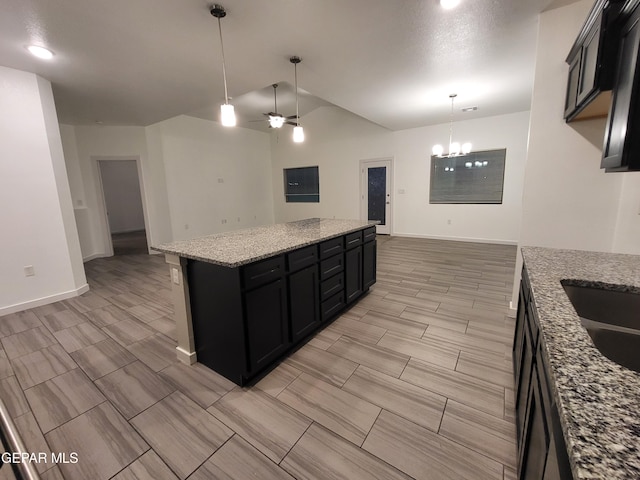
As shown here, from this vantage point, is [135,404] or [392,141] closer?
[135,404]

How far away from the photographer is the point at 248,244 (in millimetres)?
2111

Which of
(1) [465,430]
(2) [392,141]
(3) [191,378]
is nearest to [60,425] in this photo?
(3) [191,378]

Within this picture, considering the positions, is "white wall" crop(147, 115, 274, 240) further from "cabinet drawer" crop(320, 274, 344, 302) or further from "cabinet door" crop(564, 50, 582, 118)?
"cabinet door" crop(564, 50, 582, 118)

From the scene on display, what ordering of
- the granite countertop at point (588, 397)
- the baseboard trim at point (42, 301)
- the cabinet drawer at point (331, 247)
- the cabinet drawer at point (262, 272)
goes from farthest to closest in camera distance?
1. the baseboard trim at point (42, 301)
2. the cabinet drawer at point (331, 247)
3. the cabinet drawer at point (262, 272)
4. the granite countertop at point (588, 397)

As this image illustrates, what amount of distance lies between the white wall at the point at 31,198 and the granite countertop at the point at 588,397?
183 inches

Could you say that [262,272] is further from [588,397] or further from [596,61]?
[596,61]

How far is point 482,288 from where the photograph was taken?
11.5 ft

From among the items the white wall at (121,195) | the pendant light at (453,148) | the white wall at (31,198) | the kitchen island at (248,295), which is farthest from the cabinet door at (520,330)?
the white wall at (121,195)

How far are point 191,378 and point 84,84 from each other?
376 centimetres

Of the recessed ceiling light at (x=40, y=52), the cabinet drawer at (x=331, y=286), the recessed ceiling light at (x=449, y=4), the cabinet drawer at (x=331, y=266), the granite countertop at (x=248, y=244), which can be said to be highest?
the recessed ceiling light at (x=449, y=4)

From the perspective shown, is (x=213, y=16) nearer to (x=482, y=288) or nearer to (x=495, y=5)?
(x=495, y=5)

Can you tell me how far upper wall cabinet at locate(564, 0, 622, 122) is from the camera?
141 cm

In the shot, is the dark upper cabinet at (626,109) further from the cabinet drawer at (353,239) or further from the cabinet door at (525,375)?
the cabinet drawer at (353,239)

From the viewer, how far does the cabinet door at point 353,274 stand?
2865 millimetres
